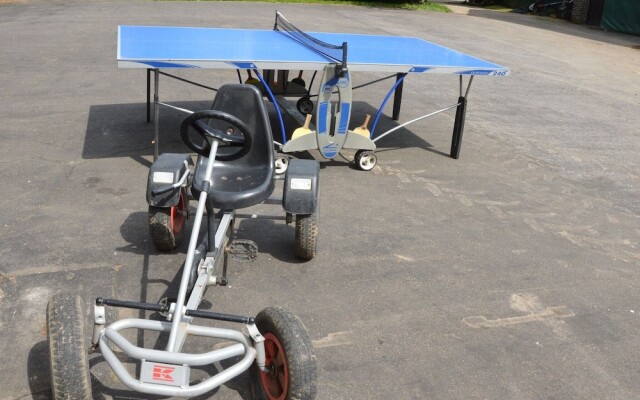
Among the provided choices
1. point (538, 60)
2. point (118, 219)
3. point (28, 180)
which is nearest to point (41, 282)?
point (118, 219)

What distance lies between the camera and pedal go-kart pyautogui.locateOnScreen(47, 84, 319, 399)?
3033 millimetres

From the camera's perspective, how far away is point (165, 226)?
4988 mm

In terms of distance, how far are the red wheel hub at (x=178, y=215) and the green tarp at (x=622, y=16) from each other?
23408 millimetres

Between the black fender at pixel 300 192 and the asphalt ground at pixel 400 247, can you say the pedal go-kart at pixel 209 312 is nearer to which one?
the black fender at pixel 300 192

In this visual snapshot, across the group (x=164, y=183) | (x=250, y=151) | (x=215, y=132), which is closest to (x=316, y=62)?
(x=250, y=151)

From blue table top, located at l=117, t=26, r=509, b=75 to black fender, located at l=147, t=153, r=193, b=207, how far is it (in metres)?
1.97

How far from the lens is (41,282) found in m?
4.68

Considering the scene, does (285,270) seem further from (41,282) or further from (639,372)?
(639,372)

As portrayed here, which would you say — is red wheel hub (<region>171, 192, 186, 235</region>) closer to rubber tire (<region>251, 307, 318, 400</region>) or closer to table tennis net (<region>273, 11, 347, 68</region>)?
rubber tire (<region>251, 307, 318, 400</region>)

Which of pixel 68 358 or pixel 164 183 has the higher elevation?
pixel 164 183

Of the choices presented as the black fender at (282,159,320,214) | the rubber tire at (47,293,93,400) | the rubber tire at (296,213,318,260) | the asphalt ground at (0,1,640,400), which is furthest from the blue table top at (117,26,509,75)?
the rubber tire at (47,293,93,400)

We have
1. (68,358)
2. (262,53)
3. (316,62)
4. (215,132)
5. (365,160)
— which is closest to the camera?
(68,358)

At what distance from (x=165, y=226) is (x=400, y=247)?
1.98 meters

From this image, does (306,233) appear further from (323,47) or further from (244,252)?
(323,47)
